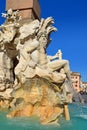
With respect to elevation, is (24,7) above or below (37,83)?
above

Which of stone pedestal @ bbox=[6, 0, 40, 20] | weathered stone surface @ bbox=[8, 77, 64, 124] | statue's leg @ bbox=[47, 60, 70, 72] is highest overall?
stone pedestal @ bbox=[6, 0, 40, 20]

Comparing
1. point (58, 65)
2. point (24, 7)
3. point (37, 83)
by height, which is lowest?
point (37, 83)

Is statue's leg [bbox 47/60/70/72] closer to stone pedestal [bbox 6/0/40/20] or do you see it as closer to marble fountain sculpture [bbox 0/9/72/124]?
marble fountain sculpture [bbox 0/9/72/124]

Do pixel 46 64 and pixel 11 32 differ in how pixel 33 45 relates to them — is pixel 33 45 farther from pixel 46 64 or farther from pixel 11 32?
pixel 11 32

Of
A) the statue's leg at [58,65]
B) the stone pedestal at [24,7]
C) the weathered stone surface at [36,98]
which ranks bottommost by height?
the weathered stone surface at [36,98]

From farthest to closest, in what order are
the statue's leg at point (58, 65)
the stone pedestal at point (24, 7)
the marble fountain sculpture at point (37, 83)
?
the stone pedestal at point (24, 7) < the statue's leg at point (58, 65) < the marble fountain sculpture at point (37, 83)

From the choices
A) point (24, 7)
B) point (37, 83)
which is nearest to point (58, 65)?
point (37, 83)

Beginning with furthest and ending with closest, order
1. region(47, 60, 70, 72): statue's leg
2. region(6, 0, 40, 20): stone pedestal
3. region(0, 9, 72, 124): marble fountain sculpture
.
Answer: region(6, 0, 40, 20): stone pedestal
region(47, 60, 70, 72): statue's leg
region(0, 9, 72, 124): marble fountain sculpture

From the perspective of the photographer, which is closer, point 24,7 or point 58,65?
point 58,65

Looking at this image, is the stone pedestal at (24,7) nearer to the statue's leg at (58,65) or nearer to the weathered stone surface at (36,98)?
the statue's leg at (58,65)

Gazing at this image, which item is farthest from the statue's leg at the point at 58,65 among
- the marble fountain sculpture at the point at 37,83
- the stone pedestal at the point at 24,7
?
the stone pedestal at the point at 24,7

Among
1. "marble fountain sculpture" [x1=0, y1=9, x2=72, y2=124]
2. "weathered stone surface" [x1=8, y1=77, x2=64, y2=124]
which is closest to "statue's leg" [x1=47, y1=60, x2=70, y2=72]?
"marble fountain sculpture" [x1=0, y1=9, x2=72, y2=124]

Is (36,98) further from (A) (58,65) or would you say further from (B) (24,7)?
(B) (24,7)

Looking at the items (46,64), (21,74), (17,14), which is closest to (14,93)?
(21,74)
